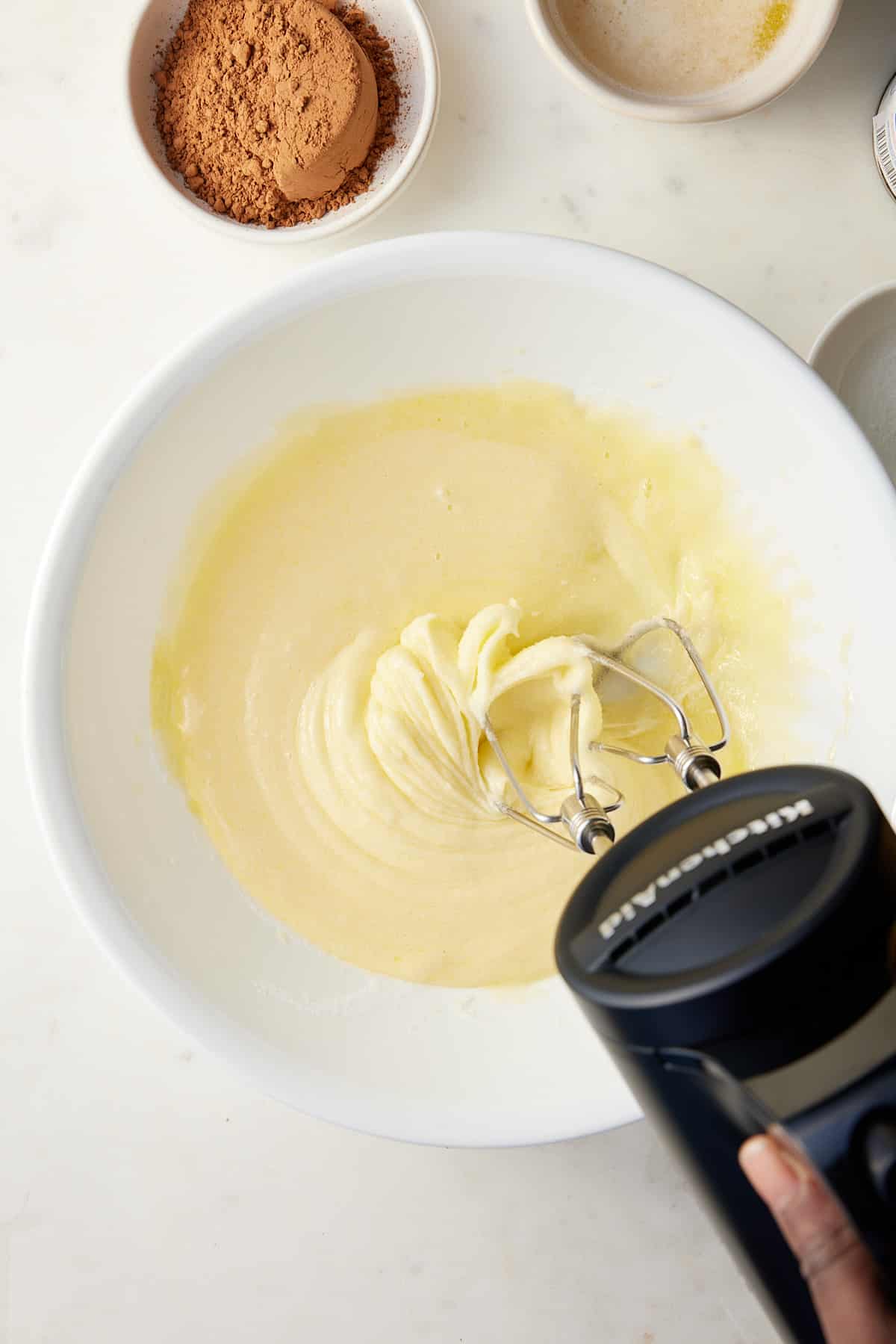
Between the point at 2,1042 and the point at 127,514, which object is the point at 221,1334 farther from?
the point at 127,514

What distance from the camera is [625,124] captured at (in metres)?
0.87

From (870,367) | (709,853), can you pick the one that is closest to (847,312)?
(870,367)

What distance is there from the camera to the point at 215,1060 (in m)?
0.87

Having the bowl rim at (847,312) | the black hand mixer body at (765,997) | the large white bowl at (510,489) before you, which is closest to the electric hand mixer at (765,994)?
the black hand mixer body at (765,997)

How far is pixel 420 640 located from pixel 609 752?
170mm

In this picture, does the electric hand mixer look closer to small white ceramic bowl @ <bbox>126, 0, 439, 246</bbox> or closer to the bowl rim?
the bowl rim

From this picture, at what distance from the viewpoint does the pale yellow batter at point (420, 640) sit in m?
0.80

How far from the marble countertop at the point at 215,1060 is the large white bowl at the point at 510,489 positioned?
16 centimetres

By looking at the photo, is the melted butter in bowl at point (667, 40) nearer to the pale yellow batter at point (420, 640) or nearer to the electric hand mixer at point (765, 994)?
the pale yellow batter at point (420, 640)

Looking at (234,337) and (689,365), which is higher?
(234,337)

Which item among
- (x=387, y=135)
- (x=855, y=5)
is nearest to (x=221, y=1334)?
(x=387, y=135)

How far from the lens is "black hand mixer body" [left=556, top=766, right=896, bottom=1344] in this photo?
0.40 metres

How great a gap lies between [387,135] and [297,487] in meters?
0.29

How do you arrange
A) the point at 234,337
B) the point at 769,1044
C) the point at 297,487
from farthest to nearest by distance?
1. the point at 297,487
2. the point at 234,337
3. the point at 769,1044
